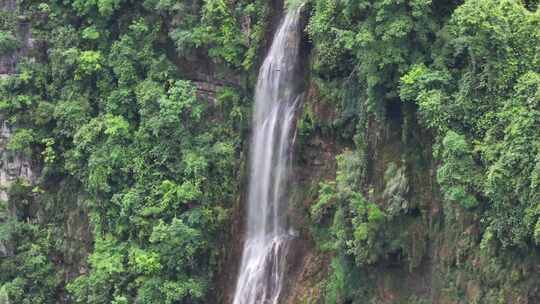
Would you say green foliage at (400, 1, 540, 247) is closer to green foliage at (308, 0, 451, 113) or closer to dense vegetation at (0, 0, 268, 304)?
green foliage at (308, 0, 451, 113)

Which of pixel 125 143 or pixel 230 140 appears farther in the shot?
pixel 125 143

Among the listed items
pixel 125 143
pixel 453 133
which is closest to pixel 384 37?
pixel 453 133

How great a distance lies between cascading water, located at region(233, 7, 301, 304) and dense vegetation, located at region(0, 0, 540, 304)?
39 cm

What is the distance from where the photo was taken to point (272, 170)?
653 inches

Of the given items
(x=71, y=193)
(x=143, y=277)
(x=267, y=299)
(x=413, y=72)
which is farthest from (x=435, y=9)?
(x=71, y=193)

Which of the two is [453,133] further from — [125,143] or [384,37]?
[125,143]

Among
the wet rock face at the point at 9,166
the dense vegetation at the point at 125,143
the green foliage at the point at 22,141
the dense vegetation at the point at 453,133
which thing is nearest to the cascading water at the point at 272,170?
the dense vegetation at the point at 125,143

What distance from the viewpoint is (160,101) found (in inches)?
695

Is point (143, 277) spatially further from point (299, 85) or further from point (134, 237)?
point (299, 85)

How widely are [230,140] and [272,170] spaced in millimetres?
1387

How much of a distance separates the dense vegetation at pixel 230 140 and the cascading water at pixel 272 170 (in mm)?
389

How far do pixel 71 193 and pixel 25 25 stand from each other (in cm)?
323

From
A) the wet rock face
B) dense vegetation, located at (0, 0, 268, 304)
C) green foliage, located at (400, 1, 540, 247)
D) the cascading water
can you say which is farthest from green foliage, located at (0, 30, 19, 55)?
green foliage, located at (400, 1, 540, 247)

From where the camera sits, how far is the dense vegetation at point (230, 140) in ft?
42.5
